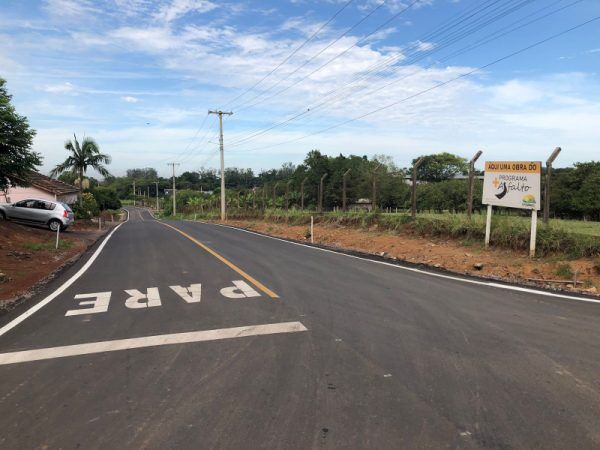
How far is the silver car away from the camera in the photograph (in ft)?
72.3

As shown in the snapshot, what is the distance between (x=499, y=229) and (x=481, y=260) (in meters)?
1.48

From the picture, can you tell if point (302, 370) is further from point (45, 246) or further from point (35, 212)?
point (35, 212)

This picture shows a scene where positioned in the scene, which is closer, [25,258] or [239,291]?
[239,291]

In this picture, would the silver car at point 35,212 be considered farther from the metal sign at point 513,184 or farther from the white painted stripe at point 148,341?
the metal sign at point 513,184

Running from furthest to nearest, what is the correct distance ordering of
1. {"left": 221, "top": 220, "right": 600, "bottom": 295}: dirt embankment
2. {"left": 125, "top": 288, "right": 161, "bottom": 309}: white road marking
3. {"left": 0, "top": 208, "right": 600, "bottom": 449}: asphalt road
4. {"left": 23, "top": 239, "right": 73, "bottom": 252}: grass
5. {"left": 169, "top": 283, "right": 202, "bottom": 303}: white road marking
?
{"left": 23, "top": 239, "right": 73, "bottom": 252}: grass < {"left": 221, "top": 220, "right": 600, "bottom": 295}: dirt embankment < {"left": 169, "top": 283, "right": 202, "bottom": 303}: white road marking < {"left": 125, "top": 288, "right": 161, "bottom": 309}: white road marking < {"left": 0, "top": 208, "right": 600, "bottom": 449}: asphalt road

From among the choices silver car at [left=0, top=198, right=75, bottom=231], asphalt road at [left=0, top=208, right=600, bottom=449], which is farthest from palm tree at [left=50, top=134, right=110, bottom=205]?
asphalt road at [left=0, top=208, right=600, bottom=449]

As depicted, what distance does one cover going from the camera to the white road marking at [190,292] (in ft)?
25.3

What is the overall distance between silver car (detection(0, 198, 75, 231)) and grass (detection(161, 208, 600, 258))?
529 inches

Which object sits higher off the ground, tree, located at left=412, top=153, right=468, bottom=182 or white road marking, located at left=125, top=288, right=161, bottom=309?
tree, located at left=412, top=153, right=468, bottom=182

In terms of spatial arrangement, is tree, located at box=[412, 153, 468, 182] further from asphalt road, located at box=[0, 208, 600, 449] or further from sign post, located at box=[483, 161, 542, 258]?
asphalt road, located at box=[0, 208, 600, 449]

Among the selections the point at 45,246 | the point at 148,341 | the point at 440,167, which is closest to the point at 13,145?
the point at 45,246

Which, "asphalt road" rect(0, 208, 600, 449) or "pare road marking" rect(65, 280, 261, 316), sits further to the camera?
"pare road marking" rect(65, 280, 261, 316)

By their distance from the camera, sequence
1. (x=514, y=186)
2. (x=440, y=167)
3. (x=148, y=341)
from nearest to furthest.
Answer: (x=148, y=341) < (x=514, y=186) < (x=440, y=167)

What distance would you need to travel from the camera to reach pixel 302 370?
451 cm
